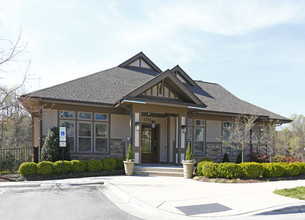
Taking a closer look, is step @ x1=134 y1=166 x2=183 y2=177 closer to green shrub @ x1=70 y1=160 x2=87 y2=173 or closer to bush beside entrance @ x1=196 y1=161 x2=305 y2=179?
bush beside entrance @ x1=196 y1=161 x2=305 y2=179

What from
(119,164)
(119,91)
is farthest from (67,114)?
(119,164)

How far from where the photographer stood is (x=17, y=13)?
1030 centimetres

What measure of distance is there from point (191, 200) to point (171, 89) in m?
7.94

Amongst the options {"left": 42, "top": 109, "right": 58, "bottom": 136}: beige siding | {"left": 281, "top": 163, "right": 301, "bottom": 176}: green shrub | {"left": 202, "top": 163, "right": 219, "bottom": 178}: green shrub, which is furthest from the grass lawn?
{"left": 42, "top": 109, "right": 58, "bottom": 136}: beige siding

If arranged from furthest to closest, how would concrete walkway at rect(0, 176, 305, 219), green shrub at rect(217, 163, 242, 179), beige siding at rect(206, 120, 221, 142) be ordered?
beige siding at rect(206, 120, 221, 142)
green shrub at rect(217, 163, 242, 179)
concrete walkway at rect(0, 176, 305, 219)

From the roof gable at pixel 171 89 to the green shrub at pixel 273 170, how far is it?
4609 millimetres

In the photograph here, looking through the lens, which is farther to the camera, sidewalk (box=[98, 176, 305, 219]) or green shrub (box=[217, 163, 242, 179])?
green shrub (box=[217, 163, 242, 179])

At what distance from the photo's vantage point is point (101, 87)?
15586mm

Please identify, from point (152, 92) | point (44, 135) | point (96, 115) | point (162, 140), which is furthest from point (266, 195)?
point (44, 135)

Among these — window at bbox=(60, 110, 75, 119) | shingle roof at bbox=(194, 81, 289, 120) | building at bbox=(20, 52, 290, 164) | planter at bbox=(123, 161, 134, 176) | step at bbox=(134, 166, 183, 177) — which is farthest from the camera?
shingle roof at bbox=(194, 81, 289, 120)

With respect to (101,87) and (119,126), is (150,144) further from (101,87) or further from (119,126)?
(101,87)

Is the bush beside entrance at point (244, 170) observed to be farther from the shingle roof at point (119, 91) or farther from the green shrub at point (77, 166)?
the green shrub at point (77, 166)

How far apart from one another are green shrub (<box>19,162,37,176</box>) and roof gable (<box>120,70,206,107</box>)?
5.37 m

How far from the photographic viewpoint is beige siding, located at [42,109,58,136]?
13.3 metres
